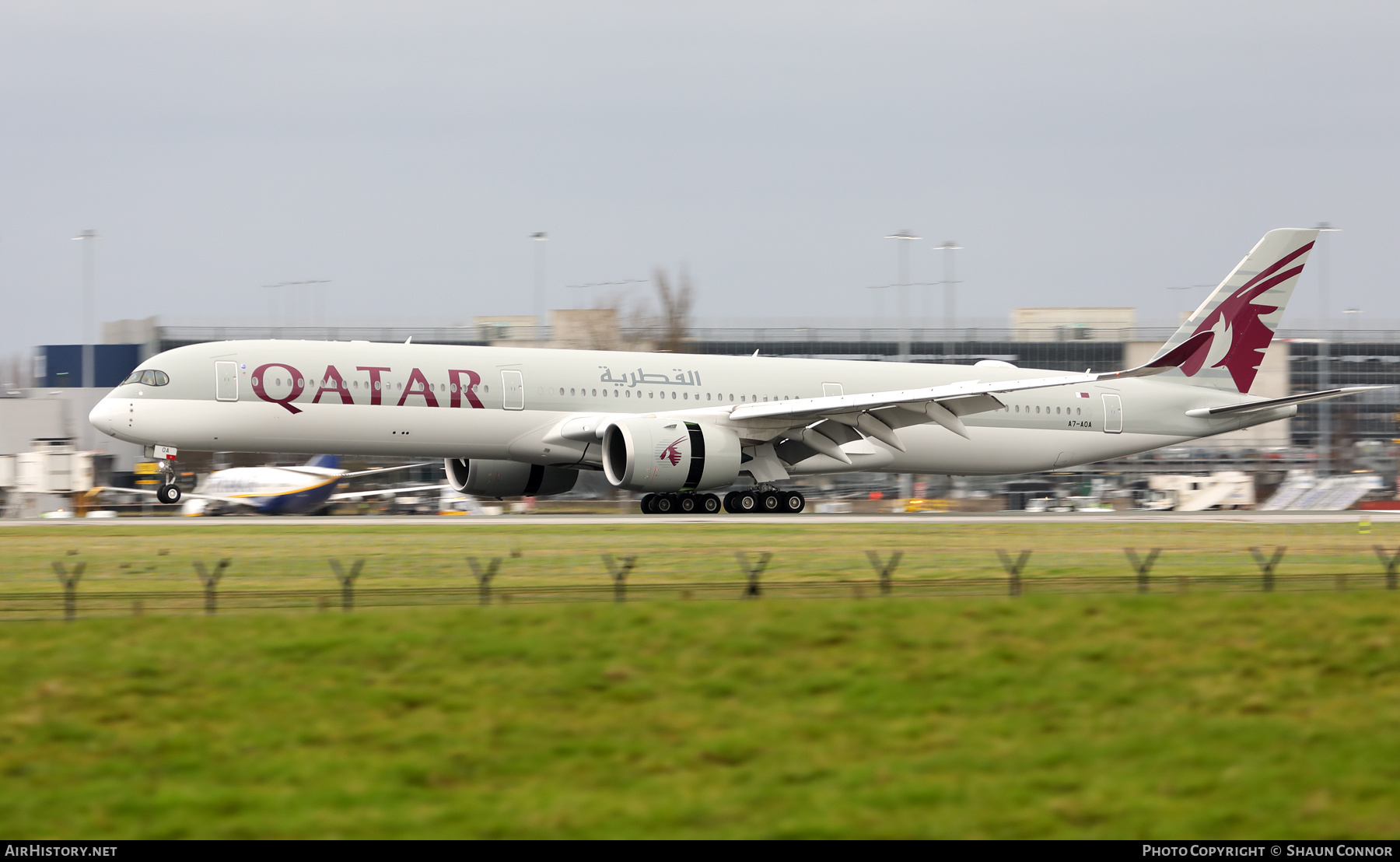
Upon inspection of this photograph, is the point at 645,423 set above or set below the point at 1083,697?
above

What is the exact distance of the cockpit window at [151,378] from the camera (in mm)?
38688

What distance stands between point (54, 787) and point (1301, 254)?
44.8 meters

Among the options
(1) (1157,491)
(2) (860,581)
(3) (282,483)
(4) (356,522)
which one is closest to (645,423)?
(4) (356,522)

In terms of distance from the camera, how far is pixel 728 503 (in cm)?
4397

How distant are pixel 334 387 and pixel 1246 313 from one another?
30032mm

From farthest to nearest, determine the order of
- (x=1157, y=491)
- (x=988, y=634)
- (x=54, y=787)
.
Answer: (x=1157, y=491), (x=988, y=634), (x=54, y=787)

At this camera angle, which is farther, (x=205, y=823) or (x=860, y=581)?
(x=860, y=581)

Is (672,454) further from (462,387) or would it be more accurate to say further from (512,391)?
(462,387)

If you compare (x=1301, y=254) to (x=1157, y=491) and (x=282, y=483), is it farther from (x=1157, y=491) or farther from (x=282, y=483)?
(x=282, y=483)

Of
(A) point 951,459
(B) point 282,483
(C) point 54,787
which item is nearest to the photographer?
(C) point 54,787

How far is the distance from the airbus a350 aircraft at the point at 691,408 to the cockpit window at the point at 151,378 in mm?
50

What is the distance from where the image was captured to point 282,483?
56.4 meters

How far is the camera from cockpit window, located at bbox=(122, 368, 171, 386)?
38.7 meters

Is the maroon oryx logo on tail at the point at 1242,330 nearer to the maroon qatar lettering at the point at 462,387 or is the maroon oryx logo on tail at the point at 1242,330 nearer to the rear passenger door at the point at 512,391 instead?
the rear passenger door at the point at 512,391
